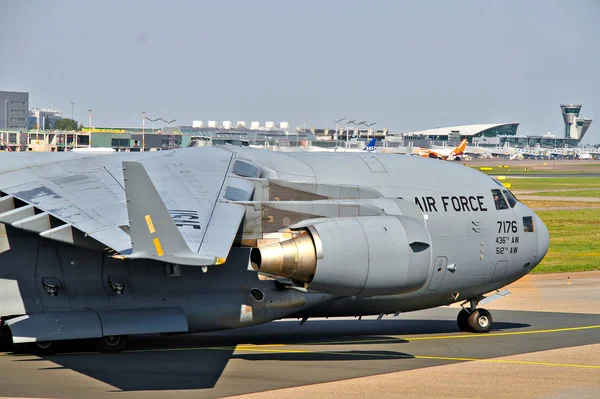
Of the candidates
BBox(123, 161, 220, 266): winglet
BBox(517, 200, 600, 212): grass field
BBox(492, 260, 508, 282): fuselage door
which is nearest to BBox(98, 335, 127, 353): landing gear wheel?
BBox(123, 161, 220, 266): winglet

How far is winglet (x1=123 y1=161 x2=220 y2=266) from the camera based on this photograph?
11.0 metres

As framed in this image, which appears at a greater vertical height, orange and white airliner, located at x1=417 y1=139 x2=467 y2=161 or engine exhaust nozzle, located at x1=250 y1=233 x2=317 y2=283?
engine exhaust nozzle, located at x1=250 y1=233 x2=317 y2=283

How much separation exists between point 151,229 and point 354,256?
14.3 ft

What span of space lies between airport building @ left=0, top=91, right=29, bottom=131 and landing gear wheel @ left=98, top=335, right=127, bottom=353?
114 m

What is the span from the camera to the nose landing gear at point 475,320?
19.4 metres

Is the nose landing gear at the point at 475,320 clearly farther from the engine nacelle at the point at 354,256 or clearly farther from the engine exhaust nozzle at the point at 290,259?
the engine exhaust nozzle at the point at 290,259

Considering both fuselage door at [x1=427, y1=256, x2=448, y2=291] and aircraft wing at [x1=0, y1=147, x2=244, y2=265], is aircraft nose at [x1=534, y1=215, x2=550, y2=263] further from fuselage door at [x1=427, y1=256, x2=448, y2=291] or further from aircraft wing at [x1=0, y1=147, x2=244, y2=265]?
aircraft wing at [x1=0, y1=147, x2=244, y2=265]

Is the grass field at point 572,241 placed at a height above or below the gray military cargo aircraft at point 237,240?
below

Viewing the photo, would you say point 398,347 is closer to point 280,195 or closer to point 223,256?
point 280,195

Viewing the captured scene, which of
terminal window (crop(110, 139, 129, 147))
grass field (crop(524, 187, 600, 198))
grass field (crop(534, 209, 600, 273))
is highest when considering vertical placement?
terminal window (crop(110, 139, 129, 147))

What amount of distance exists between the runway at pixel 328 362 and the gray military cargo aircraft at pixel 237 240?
0.64m

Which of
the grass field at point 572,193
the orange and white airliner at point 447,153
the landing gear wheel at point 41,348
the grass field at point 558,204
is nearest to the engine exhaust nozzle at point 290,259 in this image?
the landing gear wheel at point 41,348

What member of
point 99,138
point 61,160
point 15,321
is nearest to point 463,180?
point 61,160

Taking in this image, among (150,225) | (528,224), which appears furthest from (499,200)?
(150,225)
